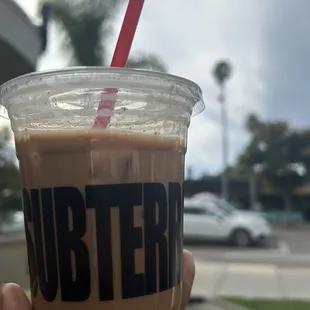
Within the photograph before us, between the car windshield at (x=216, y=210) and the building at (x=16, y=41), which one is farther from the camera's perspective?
the car windshield at (x=216, y=210)

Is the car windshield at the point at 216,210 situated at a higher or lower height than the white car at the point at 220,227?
higher

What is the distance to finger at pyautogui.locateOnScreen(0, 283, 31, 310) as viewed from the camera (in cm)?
56

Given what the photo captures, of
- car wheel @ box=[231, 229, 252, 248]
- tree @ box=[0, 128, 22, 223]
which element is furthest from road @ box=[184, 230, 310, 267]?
tree @ box=[0, 128, 22, 223]

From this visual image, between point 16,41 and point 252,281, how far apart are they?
148 inches

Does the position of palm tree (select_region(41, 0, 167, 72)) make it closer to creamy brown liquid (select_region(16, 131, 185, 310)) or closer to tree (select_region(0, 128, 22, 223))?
tree (select_region(0, 128, 22, 223))

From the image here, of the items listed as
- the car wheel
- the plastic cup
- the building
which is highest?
the building

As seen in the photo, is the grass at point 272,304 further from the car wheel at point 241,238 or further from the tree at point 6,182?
the car wheel at point 241,238

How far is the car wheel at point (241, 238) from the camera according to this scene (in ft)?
30.5

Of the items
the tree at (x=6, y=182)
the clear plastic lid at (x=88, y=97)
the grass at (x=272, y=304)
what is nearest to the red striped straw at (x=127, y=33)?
the clear plastic lid at (x=88, y=97)

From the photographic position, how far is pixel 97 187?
1.78ft

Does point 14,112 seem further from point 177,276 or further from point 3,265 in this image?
point 3,265

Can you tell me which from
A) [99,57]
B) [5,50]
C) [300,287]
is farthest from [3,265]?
[99,57]

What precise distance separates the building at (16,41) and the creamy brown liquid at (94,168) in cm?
172

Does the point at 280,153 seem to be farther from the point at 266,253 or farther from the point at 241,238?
the point at 266,253
